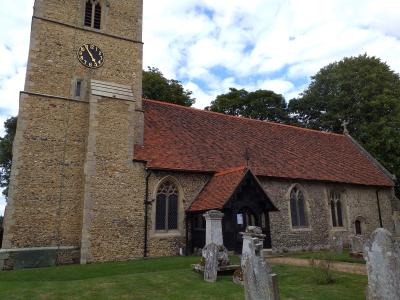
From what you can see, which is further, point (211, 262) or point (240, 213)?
point (240, 213)

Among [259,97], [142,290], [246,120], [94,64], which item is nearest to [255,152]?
[246,120]

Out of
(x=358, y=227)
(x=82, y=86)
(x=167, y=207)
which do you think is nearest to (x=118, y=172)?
(x=167, y=207)

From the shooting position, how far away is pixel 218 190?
49.8 feet

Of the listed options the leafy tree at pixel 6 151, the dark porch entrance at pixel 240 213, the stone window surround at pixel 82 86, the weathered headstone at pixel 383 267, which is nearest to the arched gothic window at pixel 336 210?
the dark porch entrance at pixel 240 213

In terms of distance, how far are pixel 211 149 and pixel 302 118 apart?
2212 centimetres

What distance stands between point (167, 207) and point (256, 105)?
79.7ft

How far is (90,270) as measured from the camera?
11.8 m

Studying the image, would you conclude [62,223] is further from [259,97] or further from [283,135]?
[259,97]

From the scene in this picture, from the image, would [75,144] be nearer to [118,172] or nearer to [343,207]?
[118,172]

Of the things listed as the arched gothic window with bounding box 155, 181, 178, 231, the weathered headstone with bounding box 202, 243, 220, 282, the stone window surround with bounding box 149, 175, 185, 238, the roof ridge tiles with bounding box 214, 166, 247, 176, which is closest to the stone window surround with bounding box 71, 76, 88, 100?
the stone window surround with bounding box 149, 175, 185, 238

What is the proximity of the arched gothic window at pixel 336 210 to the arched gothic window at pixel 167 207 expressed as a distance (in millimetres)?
9919

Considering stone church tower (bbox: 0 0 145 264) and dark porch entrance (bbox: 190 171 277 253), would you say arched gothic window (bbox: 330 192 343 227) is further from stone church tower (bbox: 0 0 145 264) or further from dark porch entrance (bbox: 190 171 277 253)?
stone church tower (bbox: 0 0 145 264)

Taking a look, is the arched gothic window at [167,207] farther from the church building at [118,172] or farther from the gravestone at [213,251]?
the gravestone at [213,251]

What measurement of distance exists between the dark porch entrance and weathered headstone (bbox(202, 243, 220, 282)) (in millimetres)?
4111
